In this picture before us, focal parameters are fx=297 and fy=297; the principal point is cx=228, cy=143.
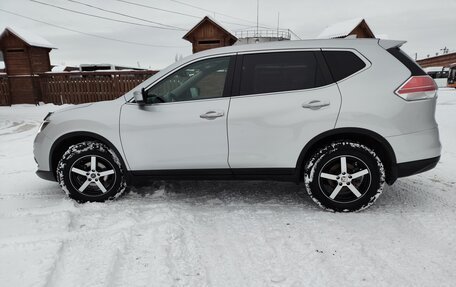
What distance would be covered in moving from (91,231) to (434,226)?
10.5 ft

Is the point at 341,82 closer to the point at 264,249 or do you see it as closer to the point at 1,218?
the point at 264,249

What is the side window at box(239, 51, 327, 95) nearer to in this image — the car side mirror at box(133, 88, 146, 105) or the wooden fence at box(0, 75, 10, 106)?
the car side mirror at box(133, 88, 146, 105)

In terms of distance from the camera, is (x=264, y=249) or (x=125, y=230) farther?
(x=125, y=230)

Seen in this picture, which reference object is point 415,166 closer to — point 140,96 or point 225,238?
point 225,238

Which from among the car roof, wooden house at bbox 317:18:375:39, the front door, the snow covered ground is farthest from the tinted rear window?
wooden house at bbox 317:18:375:39

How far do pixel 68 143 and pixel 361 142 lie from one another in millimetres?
3271

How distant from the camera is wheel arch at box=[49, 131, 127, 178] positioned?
10.8ft

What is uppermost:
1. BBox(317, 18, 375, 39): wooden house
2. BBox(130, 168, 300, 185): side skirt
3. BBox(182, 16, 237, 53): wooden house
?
BBox(317, 18, 375, 39): wooden house

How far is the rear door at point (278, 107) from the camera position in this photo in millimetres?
2943

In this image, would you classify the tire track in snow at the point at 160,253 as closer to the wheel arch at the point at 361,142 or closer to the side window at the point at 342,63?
the wheel arch at the point at 361,142

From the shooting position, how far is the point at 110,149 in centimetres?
334

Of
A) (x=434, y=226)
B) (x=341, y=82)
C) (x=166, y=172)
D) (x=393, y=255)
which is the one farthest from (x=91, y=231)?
(x=434, y=226)

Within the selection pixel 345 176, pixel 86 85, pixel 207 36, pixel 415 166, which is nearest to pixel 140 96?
pixel 345 176

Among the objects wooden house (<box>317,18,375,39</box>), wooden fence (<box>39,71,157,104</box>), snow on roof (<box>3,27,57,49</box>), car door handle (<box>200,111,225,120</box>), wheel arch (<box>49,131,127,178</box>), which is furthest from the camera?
wooden house (<box>317,18,375,39</box>)
